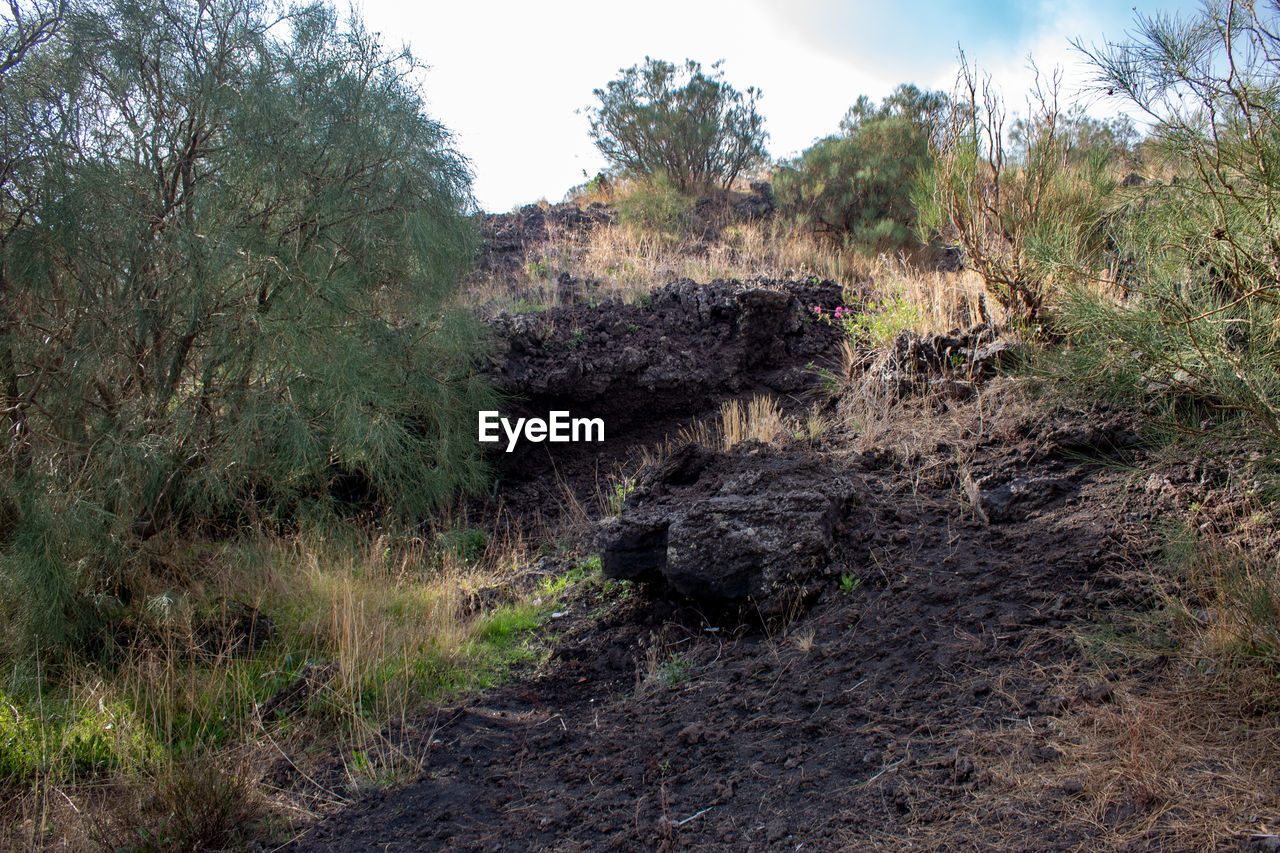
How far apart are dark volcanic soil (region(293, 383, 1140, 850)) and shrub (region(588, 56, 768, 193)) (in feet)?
41.2

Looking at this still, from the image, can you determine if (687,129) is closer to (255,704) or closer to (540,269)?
(540,269)

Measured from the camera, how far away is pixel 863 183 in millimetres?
12789

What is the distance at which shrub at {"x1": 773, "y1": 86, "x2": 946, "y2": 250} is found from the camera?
490 inches

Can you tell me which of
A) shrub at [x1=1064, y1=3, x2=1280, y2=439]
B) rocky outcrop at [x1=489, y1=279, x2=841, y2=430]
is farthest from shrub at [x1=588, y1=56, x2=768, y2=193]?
shrub at [x1=1064, y1=3, x2=1280, y2=439]

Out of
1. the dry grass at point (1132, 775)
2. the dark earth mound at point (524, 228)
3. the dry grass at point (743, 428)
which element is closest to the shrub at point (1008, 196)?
the dry grass at point (743, 428)

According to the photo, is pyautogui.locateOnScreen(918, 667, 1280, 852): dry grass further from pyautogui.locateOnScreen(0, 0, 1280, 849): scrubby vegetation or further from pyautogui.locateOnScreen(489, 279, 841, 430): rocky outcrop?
pyautogui.locateOnScreen(489, 279, 841, 430): rocky outcrop

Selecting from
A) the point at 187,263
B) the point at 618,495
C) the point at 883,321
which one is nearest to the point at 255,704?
the point at 187,263

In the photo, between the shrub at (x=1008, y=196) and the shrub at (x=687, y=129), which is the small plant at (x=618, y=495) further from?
the shrub at (x=687, y=129)

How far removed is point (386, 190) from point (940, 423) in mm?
4620

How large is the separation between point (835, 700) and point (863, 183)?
11.0 m

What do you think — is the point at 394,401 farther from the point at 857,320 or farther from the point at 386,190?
the point at 857,320

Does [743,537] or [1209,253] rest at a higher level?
[1209,253]

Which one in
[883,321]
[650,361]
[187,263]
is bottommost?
[650,361]

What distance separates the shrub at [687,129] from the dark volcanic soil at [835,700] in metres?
12.6
